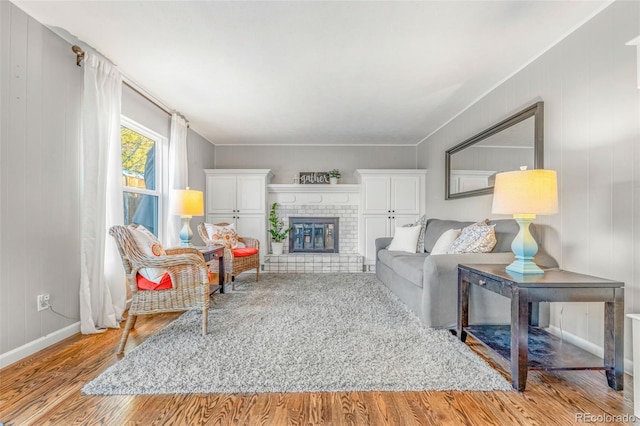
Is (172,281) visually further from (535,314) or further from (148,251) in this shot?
(535,314)

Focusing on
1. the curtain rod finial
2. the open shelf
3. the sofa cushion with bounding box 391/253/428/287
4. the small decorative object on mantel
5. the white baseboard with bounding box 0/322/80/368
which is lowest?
→ the white baseboard with bounding box 0/322/80/368

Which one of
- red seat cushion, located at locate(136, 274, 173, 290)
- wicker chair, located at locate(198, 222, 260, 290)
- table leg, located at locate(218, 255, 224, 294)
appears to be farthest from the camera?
wicker chair, located at locate(198, 222, 260, 290)

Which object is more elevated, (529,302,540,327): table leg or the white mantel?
the white mantel

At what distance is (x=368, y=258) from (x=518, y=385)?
361 cm

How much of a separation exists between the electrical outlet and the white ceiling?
1.99 m

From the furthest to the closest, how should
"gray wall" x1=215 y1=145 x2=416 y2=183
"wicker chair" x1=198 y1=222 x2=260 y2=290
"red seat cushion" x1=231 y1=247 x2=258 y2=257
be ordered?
"gray wall" x1=215 y1=145 x2=416 y2=183 → "red seat cushion" x1=231 y1=247 x2=258 y2=257 → "wicker chair" x1=198 y1=222 x2=260 y2=290

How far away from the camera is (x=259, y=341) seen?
220 centimetres

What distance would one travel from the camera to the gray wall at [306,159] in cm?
566

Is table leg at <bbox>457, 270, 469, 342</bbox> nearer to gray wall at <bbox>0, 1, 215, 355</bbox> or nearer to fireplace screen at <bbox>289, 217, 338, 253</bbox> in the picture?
gray wall at <bbox>0, 1, 215, 355</bbox>

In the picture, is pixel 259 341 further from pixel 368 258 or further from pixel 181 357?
pixel 368 258

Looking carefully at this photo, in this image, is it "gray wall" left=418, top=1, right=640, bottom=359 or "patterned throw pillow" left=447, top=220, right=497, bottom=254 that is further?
"patterned throw pillow" left=447, top=220, right=497, bottom=254

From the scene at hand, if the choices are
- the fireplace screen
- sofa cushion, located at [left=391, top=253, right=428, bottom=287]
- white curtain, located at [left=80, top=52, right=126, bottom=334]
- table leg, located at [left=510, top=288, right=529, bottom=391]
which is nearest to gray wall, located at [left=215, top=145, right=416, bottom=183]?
the fireplace screen

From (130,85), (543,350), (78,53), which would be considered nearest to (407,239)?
(543,350)

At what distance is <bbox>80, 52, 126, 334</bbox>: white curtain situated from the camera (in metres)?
2.43
